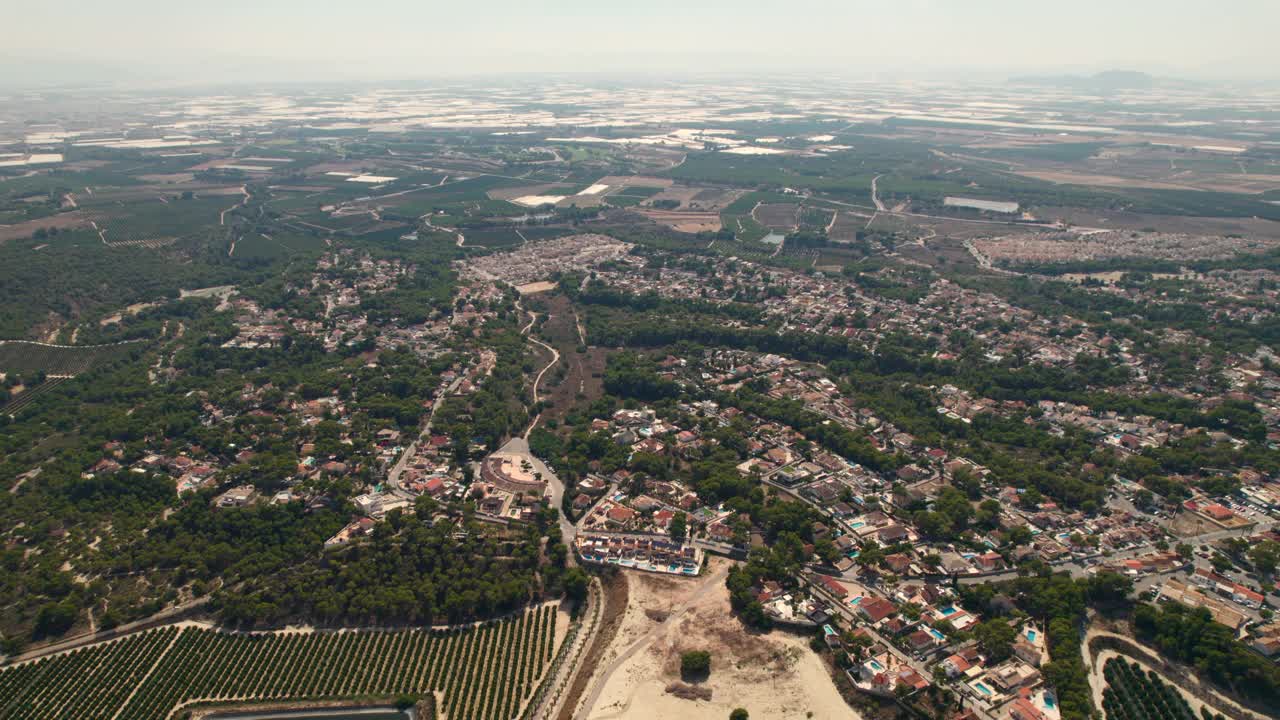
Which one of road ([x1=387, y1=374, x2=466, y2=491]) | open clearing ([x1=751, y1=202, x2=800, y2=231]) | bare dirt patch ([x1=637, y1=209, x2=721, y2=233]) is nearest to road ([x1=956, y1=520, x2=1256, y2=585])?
road ([x1=387, y1=374, x2=466, y2=491])

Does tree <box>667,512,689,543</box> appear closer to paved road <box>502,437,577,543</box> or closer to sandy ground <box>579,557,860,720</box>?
sandy ground <box>579,557,860,720</box>

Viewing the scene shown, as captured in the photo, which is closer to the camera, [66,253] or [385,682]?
[385,682]

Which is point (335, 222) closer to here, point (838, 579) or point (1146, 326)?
point (838, 579)

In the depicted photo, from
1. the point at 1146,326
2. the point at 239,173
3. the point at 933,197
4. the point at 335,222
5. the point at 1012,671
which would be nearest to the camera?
the point at 1012,671

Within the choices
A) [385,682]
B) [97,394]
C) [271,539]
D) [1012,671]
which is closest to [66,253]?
[97,394]

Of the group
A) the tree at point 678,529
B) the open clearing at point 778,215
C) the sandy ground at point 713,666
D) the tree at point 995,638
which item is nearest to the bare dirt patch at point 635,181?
the open clearing at point 778,215
